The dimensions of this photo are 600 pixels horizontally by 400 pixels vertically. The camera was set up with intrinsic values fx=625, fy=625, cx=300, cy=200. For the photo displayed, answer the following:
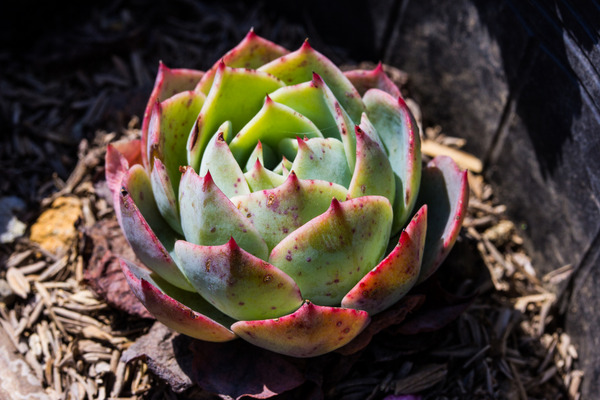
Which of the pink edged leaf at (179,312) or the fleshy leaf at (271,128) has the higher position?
the fleshy leaf at (271,128)

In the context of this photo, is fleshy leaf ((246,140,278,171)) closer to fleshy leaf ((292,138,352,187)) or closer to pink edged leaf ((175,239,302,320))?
fleshy leaf ((292,138,352,187))

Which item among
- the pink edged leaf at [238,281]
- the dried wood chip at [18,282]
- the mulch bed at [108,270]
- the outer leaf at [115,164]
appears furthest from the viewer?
the dried wood chip at [18,282]

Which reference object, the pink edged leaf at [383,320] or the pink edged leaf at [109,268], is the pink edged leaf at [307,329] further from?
the pink edged leaf at [109,268]

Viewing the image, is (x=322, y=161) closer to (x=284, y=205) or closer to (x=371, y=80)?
(x=284, y=205)

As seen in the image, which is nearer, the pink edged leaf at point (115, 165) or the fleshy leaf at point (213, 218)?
the fleshy leaf at point (213, 218)

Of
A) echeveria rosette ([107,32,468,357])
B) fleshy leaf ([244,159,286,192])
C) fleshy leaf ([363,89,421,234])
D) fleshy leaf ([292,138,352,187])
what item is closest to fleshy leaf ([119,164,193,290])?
echeveria rosette ([107,32,468,357])

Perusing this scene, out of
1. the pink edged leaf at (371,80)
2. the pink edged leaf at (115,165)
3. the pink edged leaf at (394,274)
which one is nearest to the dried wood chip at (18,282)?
the pink edged leaf at (115,165)

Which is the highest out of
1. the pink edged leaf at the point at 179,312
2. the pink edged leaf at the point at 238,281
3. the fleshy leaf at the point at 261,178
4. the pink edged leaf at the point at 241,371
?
the fleshy leaf at the point at 261,178
